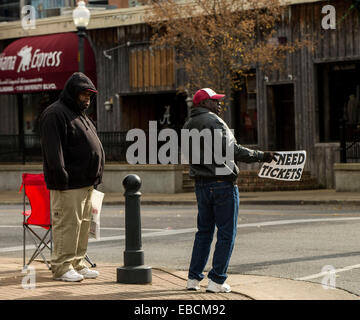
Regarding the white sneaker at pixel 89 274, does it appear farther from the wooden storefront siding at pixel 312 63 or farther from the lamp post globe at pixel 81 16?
the wooden storefront siding at pixel 312 63

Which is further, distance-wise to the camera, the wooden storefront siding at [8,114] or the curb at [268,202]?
the wooden storefront siding at [8,114]

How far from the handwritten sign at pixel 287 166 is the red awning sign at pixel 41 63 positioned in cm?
2165

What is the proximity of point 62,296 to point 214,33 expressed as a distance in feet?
55.4

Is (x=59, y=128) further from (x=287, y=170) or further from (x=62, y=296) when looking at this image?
(x=287, y=170)

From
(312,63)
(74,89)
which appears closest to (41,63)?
(312,63)

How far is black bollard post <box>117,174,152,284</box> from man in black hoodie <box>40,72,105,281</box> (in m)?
0.41

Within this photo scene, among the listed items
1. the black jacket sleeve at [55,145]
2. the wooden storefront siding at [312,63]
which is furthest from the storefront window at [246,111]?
the black jacket sleeve at [55,145]

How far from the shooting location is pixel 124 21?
3019cm

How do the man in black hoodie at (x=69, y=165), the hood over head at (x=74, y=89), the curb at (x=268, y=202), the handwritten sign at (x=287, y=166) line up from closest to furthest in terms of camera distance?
the handwritten sign at (x=287, y=166), the man in black hoodie at (x=69, y=165), the hood over head at (x=74, y=89), the curb at (x=268, y=202)

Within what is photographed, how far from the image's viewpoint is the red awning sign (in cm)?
2995

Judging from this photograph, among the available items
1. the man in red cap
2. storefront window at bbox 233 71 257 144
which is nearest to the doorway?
storefront window at bbox 233 71 257 144

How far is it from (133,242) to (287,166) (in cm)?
177

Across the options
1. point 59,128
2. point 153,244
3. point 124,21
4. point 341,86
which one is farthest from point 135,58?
point 59,128

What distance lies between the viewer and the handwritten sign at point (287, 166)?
338 inches
